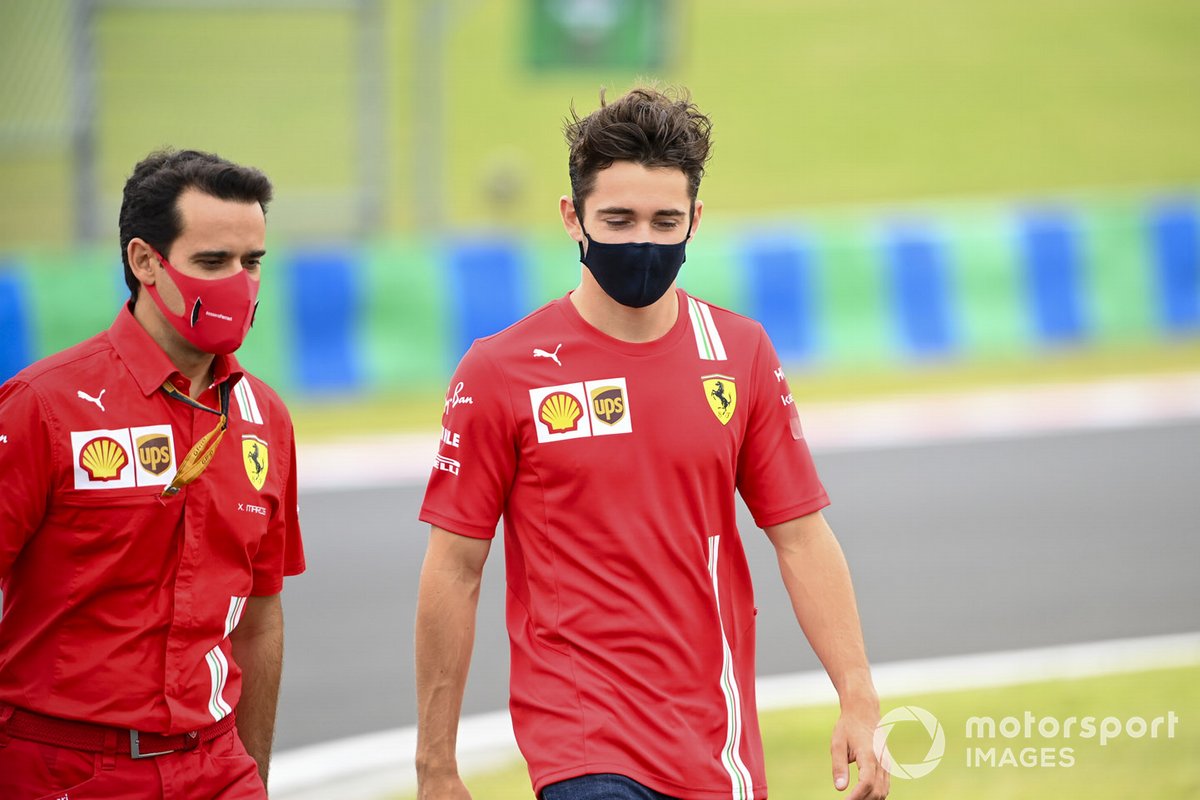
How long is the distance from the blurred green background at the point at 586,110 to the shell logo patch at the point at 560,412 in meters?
1.30

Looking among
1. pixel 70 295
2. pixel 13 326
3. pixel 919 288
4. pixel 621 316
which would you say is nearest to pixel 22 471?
pixel 621 316

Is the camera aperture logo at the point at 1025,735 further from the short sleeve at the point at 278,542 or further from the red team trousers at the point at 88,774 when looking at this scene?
the red team trousers at the point at 88,774

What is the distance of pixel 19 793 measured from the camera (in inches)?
163

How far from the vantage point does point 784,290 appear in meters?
15.2

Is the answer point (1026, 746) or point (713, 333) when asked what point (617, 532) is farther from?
point (1026, 746)

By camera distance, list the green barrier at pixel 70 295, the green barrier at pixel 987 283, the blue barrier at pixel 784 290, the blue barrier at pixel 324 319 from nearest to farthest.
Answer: the green barrier at pixel 70 295
the blue barrier at pixel 324 319
the blue barrier at pixel 784 290
the green barrier at pixel 987 283

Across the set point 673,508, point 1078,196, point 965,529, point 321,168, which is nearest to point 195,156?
point 673,508

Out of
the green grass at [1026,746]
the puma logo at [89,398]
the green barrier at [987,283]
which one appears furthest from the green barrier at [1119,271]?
the puma logo at [89,398]

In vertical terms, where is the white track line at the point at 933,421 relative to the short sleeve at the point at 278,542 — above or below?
below

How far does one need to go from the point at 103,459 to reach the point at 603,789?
4.63 feet

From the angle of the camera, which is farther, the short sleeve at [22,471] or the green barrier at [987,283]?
the green barrier at [987,283]

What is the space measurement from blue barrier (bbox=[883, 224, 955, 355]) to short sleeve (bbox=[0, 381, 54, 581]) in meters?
11.9

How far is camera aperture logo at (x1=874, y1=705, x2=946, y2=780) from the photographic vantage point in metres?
7.07

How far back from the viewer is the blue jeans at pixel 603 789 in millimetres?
4168
